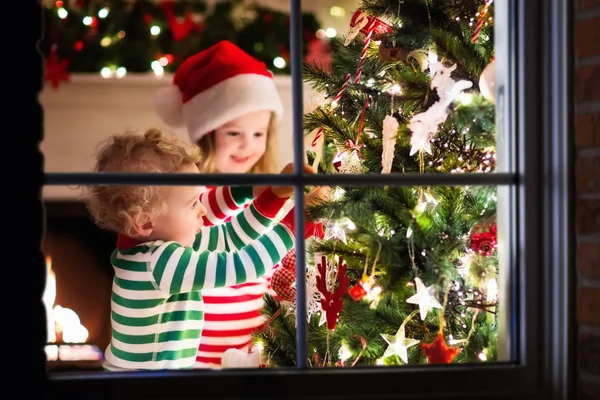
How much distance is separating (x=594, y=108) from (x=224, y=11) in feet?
7.95

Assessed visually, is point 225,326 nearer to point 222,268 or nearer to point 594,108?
point 222,268

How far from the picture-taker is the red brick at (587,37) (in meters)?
1.21

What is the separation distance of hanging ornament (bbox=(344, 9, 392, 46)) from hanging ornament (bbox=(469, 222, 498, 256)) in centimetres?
68

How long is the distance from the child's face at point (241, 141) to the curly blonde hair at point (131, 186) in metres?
0.20

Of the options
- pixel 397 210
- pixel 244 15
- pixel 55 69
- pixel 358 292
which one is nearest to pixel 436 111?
pixel 397 210

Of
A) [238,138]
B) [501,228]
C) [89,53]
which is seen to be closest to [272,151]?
[238,138]

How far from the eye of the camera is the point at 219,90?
88.5 inches

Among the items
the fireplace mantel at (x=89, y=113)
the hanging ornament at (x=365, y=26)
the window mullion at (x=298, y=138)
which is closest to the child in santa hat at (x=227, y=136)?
the hanging ornament at (x=365, y=26)

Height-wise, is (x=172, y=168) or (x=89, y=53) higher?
(x=89, y=53)

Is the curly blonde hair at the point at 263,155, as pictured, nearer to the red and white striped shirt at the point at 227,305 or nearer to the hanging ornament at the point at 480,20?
the red and white striped shirt at the point at 227,305

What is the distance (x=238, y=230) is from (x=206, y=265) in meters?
0.25

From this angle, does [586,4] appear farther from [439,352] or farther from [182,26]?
[182,26]

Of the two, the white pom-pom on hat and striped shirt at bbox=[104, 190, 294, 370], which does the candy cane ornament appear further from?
the white pom-pom on hat

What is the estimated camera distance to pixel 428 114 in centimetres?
205
